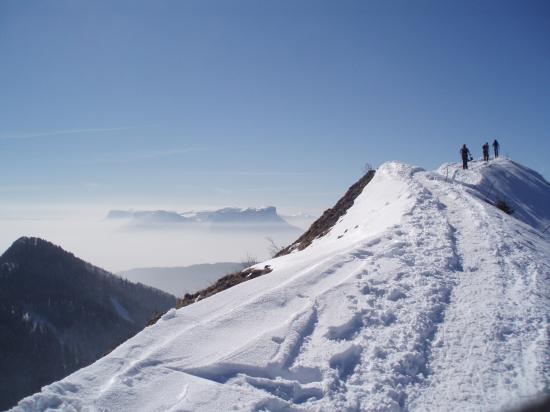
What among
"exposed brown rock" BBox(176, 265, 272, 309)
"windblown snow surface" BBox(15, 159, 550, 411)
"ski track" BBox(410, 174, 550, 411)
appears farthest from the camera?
"exposed brown rock" BBox(176, 265, 272, 309)

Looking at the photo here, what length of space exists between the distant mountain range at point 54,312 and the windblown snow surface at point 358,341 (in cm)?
9209

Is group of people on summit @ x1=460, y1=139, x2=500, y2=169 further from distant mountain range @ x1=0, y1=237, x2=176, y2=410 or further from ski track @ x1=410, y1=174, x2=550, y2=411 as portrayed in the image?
distant mountain range @ x1=0, y1=237, x2=176, y2=410

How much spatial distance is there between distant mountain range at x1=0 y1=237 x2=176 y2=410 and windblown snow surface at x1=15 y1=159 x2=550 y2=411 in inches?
3625

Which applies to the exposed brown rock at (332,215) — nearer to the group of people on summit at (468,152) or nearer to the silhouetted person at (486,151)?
the group of people on summit at (468,152)

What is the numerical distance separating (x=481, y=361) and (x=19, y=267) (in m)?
128

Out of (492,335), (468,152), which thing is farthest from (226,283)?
(468,152)

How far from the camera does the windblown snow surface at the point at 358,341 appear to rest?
506cm

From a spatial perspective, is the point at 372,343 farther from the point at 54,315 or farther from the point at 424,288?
the point at 54,315

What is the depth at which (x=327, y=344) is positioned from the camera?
609 centimetres

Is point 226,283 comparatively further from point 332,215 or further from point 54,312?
point 54,312

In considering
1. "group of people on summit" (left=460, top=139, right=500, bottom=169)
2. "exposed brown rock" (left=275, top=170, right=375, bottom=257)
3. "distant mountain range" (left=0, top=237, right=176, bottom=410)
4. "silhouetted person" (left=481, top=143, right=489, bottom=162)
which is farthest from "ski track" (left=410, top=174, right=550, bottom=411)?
"distant mountain range" (left=0, top=237, right=176, bottom=410)

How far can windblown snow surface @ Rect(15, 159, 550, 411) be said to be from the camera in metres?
5.06

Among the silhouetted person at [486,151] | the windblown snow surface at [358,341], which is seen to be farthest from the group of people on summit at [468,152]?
the windblown snow surface at [358,341]

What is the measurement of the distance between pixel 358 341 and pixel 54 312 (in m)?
117
